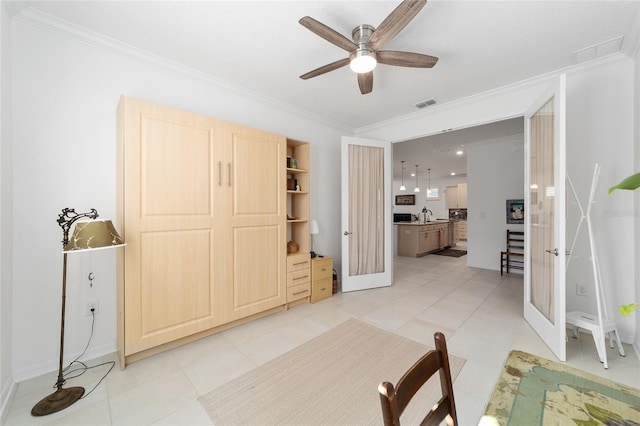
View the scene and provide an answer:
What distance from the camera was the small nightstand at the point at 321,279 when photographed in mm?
3645

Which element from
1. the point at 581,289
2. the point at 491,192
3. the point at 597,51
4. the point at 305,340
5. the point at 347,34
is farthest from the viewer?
the point at 491,192

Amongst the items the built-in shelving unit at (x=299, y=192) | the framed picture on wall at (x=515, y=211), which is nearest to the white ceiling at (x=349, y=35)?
the built-in shelving unit at (x=299, y=192)

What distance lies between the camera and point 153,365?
2.21 m

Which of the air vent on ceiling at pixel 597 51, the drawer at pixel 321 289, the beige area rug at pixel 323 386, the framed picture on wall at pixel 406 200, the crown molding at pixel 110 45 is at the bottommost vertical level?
the beige area rug at pixel 323 386

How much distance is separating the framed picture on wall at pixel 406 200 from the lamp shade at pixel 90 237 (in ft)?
37.8

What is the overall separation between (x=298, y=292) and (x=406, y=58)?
286 cm

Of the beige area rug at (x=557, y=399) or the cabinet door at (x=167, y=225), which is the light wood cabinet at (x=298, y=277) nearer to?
the cabinet door at (x=167, y=225)

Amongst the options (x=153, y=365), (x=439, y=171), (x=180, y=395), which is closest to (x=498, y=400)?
(x=180, y=395)

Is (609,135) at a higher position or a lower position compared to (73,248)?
higher

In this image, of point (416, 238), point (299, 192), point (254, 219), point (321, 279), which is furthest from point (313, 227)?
point (416, 238)

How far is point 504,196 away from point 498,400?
4.81 m

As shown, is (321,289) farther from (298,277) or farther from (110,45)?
(110,45)

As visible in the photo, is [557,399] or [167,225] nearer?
[557,399]

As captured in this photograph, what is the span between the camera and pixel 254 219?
2967 millimetres
